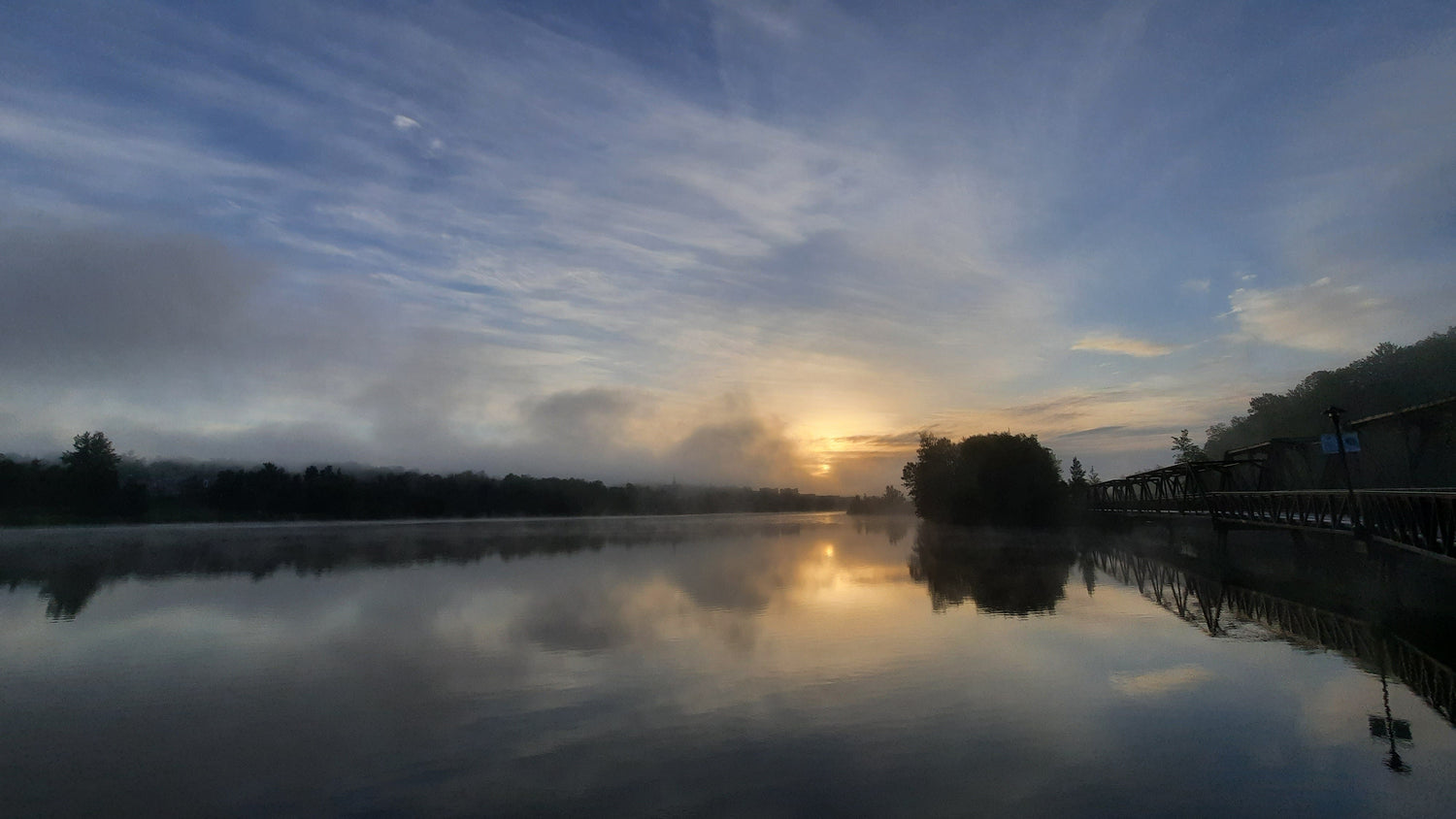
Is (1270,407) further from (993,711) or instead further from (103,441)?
(103,441)

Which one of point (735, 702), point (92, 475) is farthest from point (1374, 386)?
point (92, 475)

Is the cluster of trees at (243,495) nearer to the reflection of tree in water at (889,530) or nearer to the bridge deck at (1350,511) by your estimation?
the reflection of tree in water at (889,530)

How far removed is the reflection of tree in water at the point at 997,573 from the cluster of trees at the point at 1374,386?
2784cm

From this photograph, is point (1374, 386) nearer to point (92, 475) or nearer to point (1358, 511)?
point (1358, 511)

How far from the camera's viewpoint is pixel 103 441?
118m

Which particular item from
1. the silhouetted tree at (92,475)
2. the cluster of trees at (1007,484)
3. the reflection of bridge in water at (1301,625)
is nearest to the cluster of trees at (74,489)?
the silhouetted tree at (92,475)

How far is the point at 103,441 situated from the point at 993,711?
14985 cm

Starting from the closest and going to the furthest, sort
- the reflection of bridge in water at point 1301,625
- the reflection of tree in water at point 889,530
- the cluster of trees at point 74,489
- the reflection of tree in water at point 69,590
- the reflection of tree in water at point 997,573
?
the reflection of bridge in water at point 1301,625
the reflection of tree in water at point 69,590
the reflection of tree in water at point 997,573
the reflection of tree in water at point 889,530
the cluster of trees at point 74,489

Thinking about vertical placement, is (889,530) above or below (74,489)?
below

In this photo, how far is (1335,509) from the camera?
90.7 ft

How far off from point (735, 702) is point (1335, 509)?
1051 inches

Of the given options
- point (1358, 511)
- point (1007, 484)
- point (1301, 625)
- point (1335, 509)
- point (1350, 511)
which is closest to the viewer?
point (1301, 625)

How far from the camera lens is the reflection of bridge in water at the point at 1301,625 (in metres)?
15.8

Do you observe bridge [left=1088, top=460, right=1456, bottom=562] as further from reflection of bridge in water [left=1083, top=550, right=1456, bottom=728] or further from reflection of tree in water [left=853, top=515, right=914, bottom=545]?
reflection of tree in water [left=853, top=515, right=914, bottom=545]
